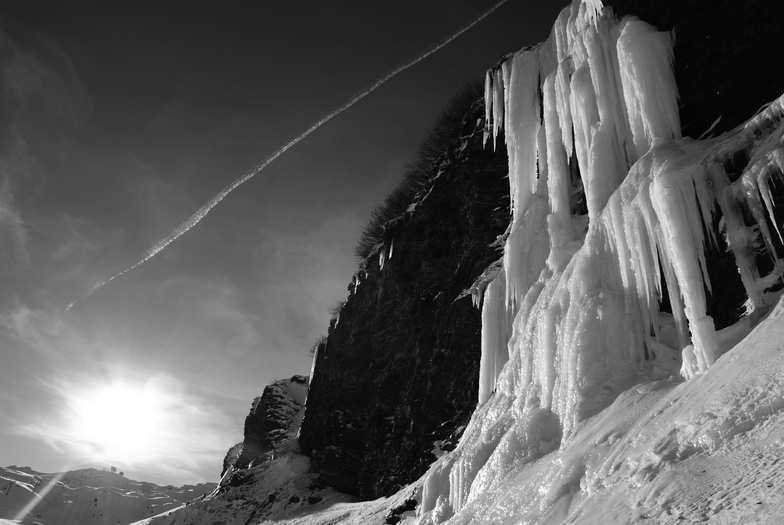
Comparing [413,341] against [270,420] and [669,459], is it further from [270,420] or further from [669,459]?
[270,420]

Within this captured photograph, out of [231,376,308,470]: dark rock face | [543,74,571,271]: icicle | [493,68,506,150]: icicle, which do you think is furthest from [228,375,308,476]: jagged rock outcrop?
[543,74,571,271]: icicle

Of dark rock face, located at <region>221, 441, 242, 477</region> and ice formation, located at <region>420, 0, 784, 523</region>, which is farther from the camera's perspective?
dark rock face, located at <region>221, 441, 242, 477</region>

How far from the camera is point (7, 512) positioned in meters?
98.1

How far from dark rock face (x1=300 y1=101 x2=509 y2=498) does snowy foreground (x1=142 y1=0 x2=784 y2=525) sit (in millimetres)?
7883

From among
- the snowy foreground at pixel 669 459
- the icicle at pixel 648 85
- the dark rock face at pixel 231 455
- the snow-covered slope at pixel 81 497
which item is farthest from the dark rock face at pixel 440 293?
the snow-covered slope at pixel 81 497

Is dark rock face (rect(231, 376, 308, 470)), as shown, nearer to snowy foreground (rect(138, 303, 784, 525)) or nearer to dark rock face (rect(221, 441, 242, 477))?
dark rock face (rect(221, 441, 242, 477))

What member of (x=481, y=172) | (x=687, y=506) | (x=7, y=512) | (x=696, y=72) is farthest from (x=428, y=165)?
(x=7, y=512)

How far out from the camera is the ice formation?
27.8 ft

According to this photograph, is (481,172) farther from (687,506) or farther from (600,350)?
(687,506)

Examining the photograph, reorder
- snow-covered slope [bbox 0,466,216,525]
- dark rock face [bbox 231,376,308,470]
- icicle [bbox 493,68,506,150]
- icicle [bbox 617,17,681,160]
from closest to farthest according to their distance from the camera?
icicle [bbox 617,17,681,160] < icicle [bbox 493,68,506,150] < dark rock face [bbox 231,376,308,470] < snow-covered slope [bbox 0,466,216,525]

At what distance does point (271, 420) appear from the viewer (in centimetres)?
4612

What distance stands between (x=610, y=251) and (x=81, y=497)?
135m

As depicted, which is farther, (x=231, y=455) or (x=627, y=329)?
(x=231, y=455)

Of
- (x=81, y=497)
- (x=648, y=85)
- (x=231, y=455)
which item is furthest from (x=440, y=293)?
(x=81, y=497)
